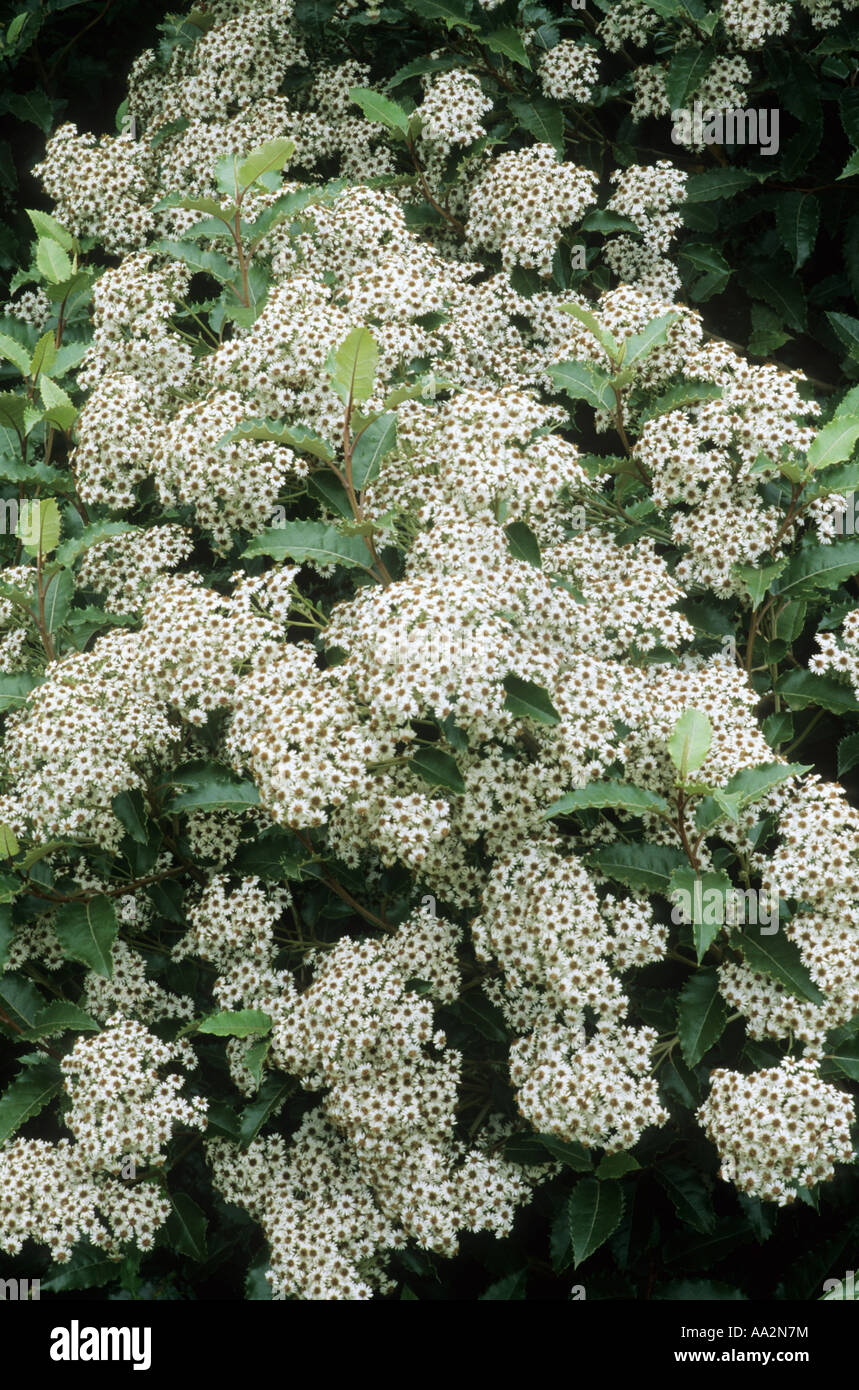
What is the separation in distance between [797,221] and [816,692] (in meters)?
2.64

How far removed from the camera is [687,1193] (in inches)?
182

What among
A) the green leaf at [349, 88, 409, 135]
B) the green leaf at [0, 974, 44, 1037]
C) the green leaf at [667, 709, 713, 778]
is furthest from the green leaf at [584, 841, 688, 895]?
the green leaf at [349, 88, 409, 135]

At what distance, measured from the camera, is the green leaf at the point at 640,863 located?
13.8 feet

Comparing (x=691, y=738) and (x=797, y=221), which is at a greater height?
(x=797, y=221)

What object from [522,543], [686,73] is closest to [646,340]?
[522,543]

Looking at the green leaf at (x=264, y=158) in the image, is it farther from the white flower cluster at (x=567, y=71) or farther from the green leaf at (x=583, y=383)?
the white flower cluster at (x=567, y=71)

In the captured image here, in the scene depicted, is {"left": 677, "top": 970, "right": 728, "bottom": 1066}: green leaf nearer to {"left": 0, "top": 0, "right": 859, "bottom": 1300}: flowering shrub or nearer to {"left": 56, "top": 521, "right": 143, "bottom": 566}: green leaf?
{"left": 0, "top": 0, "right": 859, "bottom": 1300}: flowering shrub

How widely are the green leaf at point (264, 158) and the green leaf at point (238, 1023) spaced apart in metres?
3.12

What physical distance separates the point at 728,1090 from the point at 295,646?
1.97 metres

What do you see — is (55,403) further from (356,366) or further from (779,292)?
(779,292)

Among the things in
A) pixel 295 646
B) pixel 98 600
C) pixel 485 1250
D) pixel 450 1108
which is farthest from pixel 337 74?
pixel 485 1250

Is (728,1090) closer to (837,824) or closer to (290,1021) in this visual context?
(837,824)

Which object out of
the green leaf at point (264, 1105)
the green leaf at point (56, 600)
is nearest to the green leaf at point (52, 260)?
the green leaf at point (56, 600)

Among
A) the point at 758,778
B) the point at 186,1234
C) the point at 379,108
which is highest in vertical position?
the point at 379,108
